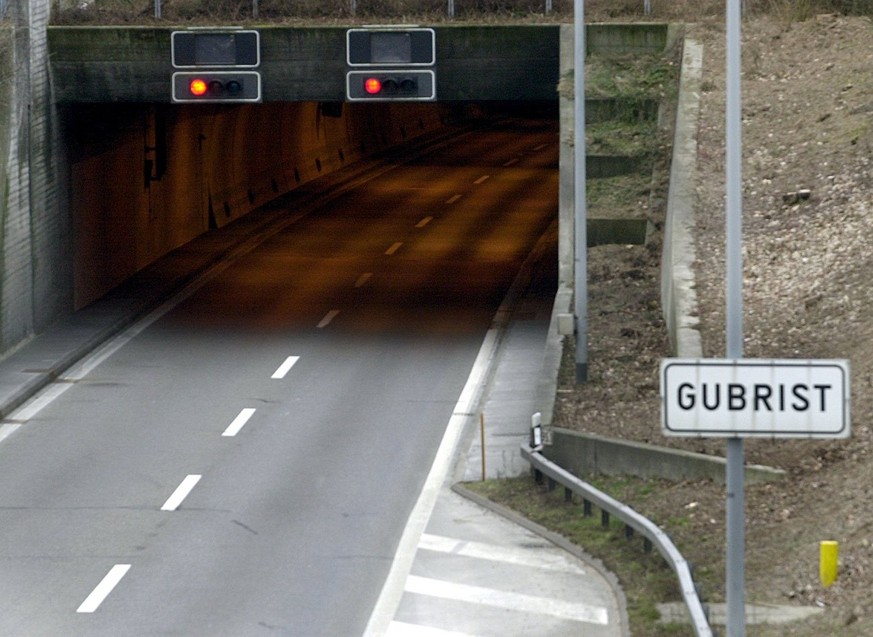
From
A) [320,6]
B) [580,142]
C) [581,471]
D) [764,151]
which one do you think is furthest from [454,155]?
[581,471]

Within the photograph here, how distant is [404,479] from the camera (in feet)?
75.6

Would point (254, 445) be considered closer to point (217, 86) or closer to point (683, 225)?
point (683, 225)

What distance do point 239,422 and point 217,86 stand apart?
8.40 m

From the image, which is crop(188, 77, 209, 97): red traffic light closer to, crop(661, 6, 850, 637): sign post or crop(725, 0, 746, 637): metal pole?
crop(725, 0, 746, 637): metal pole

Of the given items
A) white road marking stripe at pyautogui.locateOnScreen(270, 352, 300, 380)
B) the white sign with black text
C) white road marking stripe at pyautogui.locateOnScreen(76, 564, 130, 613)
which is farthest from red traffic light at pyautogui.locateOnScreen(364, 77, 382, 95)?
the white sign with black text

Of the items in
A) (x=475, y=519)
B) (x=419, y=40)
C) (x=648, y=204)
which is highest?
(x=419, y=40)

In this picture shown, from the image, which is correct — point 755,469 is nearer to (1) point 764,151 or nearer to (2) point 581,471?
(2) point 581,471

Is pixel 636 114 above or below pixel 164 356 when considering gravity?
above

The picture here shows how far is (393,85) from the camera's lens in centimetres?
3188

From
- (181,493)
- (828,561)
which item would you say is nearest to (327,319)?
(181,493)

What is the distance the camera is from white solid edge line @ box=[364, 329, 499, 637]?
17.7 meters

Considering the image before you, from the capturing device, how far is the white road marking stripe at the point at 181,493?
71.8 feet

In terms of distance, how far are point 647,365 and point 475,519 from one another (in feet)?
18.3

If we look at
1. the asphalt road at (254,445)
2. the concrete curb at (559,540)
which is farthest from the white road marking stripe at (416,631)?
the concrete curb at (559,540)
